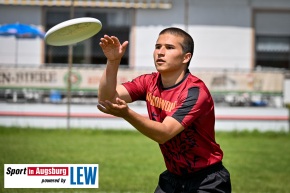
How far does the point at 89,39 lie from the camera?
73.8ft

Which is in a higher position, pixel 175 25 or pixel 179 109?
pixel 179 109

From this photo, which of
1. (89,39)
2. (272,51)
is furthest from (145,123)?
(272,51)

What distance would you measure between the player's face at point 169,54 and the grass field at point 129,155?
389 centimetres

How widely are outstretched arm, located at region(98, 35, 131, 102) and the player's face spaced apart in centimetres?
30

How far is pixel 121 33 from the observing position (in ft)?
75.3

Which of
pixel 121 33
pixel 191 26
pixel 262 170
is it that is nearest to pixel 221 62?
pixel 191 26

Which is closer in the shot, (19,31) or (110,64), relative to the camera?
(110,64)

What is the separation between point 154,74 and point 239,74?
1403 centimetres

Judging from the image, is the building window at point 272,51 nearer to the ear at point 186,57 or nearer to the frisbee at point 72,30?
the frisbee at point 72,30

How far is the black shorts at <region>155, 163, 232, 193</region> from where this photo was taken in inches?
204

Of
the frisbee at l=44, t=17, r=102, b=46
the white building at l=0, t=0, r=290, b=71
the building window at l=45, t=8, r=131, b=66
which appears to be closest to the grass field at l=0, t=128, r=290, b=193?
the frisbee at l=44, t=17, r=102, b=46

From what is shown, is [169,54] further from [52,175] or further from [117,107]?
[52,175]

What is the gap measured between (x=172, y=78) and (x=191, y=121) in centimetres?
40

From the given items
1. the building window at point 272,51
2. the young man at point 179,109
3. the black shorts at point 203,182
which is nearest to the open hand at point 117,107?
the young man at point 179,109
